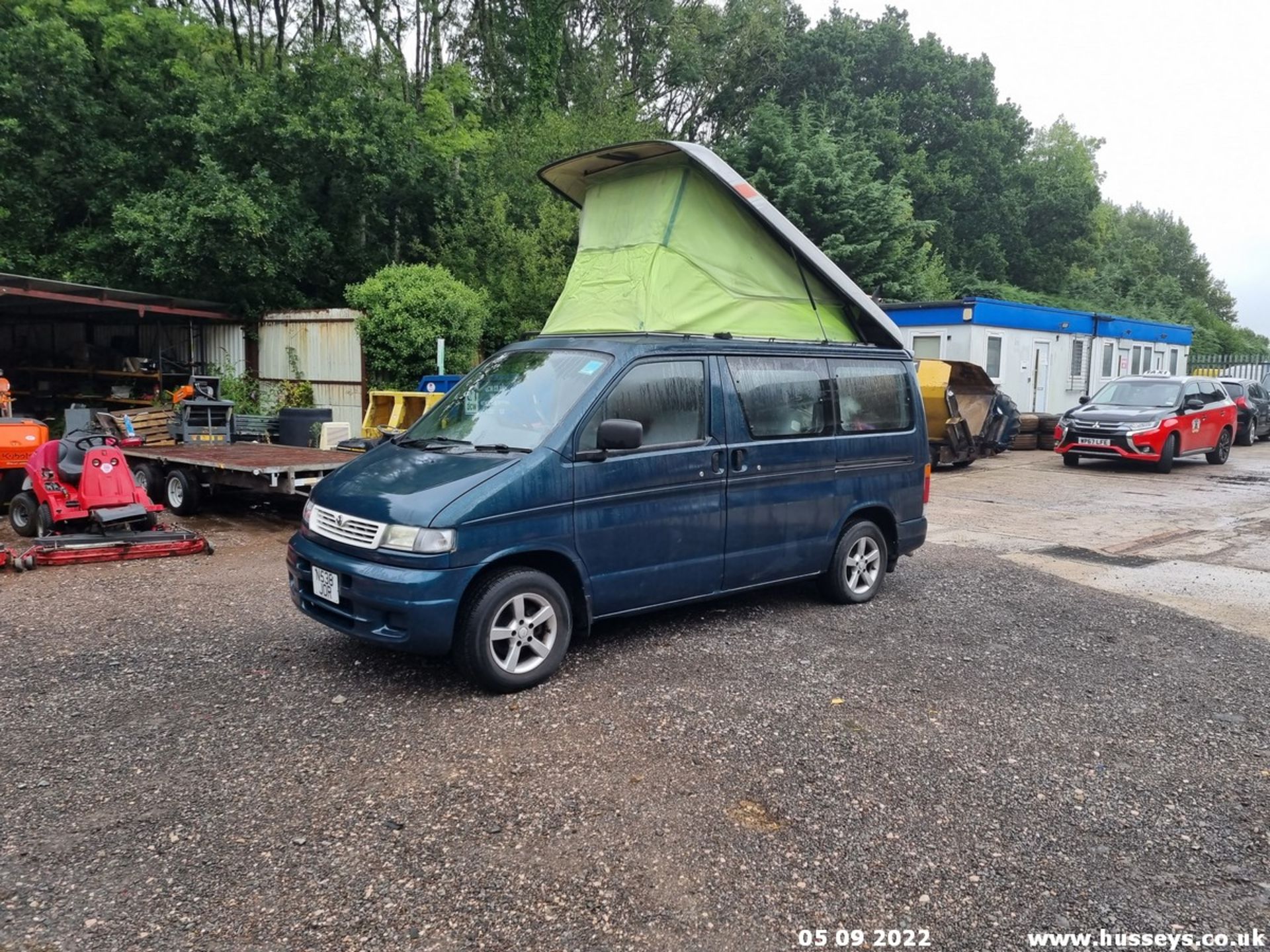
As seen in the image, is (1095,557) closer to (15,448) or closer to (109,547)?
(109,547)

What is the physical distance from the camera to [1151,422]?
1588 cm

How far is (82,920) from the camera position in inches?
116

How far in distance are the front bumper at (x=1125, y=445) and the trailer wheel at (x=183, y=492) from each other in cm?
1442

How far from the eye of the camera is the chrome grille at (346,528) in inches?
185

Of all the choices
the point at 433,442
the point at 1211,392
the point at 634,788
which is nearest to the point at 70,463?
the point at 433,442

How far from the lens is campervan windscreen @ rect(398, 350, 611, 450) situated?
5.20 metres

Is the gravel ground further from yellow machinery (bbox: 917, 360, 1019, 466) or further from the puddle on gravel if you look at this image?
yellow machinery (bbox: 917, 360, 1019, 466)

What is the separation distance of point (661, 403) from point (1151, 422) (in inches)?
542

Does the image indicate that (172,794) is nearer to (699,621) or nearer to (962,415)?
(699,621)

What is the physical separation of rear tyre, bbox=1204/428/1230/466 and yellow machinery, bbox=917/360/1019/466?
4.53m

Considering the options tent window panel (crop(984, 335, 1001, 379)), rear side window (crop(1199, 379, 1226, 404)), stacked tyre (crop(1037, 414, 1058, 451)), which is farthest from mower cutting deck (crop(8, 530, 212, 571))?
rear side window (crop(1199, 379, 1226, 404))

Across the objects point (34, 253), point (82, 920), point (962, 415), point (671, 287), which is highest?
point (34, 253)

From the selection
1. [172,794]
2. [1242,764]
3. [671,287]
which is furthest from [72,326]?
[1242,764]

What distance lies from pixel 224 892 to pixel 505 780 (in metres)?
1.17
